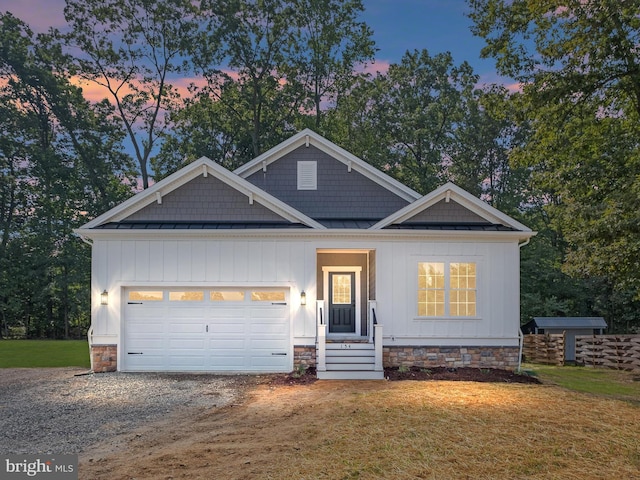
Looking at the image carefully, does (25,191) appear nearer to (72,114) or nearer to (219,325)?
(72,114)

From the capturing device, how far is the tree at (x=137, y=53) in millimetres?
28016

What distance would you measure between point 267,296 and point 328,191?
4840mm

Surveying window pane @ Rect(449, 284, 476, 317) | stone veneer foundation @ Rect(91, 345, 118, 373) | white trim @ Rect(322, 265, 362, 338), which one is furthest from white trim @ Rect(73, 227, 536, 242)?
stone veneer foundation @ Rect(91, 345, 118, 373)

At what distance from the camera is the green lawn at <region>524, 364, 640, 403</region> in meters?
11.9

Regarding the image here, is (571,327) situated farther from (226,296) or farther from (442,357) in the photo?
(226,296)

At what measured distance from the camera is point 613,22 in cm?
1319

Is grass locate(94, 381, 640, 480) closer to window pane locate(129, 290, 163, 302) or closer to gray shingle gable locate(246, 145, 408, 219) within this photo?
window pane locate(129, 290, 163, 302)

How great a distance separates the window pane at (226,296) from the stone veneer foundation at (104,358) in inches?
111

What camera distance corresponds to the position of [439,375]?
40.7 feet

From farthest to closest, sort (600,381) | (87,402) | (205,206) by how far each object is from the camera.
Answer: (600,381), (205,206), (87,402)

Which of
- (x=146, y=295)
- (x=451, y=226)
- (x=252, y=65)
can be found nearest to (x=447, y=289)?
(x=451, y=226)

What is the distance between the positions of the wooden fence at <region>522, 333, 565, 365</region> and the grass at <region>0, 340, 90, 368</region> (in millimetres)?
17228

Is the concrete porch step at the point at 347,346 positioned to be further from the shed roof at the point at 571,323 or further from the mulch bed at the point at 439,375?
the shed roof at the point at 571,323

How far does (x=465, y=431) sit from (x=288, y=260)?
7.07m
